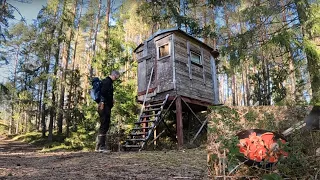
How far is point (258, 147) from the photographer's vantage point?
3.71 metres

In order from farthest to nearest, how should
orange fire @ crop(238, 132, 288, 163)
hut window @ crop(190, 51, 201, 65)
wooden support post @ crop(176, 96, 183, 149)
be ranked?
1. hut window @ crop(190, 51, 201, 65)
2. wooden support post @ crop(176, 96, 183, 149)
3. orange fire @ crop(238, 132, 288, 163)

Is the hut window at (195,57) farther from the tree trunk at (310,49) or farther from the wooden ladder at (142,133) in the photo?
the tree trunk at (310,49)

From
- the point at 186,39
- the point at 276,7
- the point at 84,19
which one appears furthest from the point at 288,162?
the point at 84,19

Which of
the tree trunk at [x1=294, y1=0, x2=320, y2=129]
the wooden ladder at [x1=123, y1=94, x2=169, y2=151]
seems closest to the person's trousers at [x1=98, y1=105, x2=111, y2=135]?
the wooden ladder at [x1=123, y1=94, x2=169, y2=151]

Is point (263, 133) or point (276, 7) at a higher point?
point (276, 7)

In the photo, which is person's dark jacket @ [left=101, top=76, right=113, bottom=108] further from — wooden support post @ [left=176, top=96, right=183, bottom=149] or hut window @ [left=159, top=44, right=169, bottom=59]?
hut window @ [left=159, top=44, right=169, bottom=59]

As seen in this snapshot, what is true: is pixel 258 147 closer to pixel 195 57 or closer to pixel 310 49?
pixel 310 49

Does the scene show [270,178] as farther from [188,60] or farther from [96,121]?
[96,121]

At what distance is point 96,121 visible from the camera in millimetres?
14406

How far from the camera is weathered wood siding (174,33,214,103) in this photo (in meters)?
11.6

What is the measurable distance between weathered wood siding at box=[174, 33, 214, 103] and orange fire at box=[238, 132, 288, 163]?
7322mm

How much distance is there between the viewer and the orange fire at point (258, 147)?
3477 millimetres

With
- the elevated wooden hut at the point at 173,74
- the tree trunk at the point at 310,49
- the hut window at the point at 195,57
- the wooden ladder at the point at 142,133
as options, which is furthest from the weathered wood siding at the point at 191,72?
the tree trunk at the point at 310,49

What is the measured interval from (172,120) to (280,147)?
12696 millimetres
